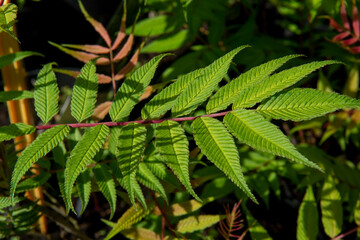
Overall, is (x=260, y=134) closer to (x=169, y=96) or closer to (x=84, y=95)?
(x=169, y=96)

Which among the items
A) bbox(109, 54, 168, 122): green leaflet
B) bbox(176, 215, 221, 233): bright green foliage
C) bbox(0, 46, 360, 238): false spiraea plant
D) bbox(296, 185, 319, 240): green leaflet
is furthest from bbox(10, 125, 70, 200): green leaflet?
bbox(296, 185, 319, 240): green leaflet

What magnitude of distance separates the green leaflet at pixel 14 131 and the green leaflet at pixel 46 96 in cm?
4

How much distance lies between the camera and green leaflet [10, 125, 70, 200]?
25.4 inches

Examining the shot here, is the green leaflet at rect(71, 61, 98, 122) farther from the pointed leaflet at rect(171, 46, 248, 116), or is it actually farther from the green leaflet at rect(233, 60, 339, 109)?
the green leaflet at rect(233, 60, 339, 109)

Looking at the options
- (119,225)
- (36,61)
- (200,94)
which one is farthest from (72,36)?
(200,94)

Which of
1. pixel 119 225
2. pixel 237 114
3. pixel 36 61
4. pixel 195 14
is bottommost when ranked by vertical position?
pixel 119 225

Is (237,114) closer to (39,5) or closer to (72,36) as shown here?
(72,36)

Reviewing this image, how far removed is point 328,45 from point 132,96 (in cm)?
114

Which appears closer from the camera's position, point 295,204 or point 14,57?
point 14,57

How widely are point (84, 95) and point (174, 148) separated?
0.25 metres

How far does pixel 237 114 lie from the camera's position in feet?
2.18

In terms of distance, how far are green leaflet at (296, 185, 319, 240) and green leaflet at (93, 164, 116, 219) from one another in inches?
23.3

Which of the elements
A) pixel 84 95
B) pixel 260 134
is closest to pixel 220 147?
pixel 260 134

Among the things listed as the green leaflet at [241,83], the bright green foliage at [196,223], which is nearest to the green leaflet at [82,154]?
the green leaflet at [241,83]
